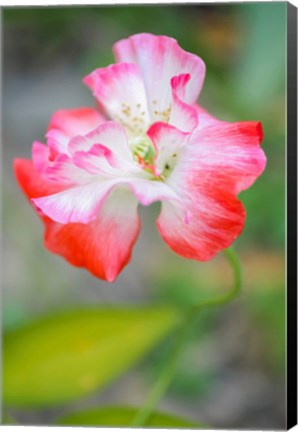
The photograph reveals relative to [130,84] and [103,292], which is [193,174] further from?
[103,292]

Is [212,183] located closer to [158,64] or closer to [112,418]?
[158,64]

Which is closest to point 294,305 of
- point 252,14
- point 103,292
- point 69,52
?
point 252,14

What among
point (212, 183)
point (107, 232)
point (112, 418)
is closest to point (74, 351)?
point (112, 418)

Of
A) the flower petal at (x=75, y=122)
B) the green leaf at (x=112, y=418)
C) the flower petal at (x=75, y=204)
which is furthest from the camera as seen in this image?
the green leaf at (x=112, y=418)

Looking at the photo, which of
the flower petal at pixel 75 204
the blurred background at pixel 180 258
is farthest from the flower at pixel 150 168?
the blurred background at pixel 180 258

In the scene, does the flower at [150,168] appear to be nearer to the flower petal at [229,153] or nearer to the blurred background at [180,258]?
the flower petal at [229,153]

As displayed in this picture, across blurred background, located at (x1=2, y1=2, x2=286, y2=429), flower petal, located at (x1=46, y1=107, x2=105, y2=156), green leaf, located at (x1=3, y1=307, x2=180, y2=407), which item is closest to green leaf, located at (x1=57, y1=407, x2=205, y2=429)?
green leaf, located at (x1=3, y1=307, x2=180, y2=407)
